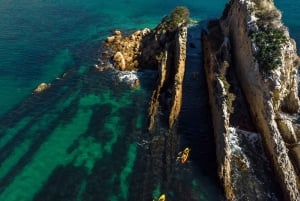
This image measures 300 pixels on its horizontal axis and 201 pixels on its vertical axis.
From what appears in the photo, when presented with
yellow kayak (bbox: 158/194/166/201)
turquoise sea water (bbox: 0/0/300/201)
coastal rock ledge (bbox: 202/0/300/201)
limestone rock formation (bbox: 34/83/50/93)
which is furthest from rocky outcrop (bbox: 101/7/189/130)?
yellow kayak (bbox: 158/194/166/201)

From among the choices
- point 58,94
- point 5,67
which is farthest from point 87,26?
point 58,94

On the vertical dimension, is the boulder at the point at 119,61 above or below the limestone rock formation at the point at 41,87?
above

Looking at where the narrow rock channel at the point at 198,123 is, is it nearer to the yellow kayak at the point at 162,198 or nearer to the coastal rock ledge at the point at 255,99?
the coastal rock ledge at the point at 255,99

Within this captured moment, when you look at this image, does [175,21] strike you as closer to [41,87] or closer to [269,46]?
[269,46]

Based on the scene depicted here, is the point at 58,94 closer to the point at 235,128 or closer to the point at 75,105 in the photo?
the point at 75,105

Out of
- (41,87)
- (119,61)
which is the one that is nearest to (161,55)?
(119,61)

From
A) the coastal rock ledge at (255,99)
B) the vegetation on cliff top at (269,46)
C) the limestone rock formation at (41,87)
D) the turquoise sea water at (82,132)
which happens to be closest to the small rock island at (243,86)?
Result: the coastal rock ledge at (255,99)
